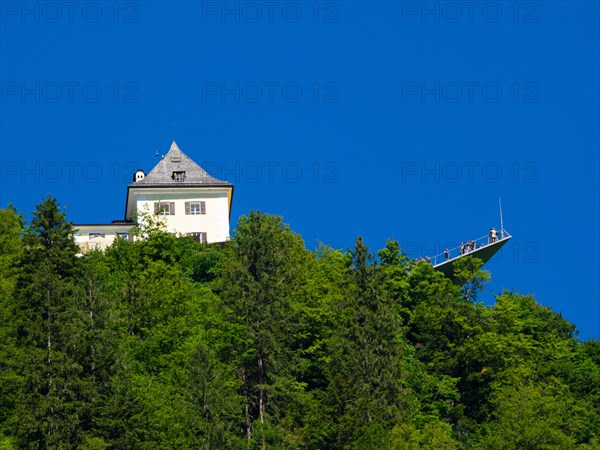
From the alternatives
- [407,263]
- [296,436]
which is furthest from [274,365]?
[407,263]

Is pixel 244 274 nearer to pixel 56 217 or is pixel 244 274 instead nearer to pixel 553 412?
pixel 56 217

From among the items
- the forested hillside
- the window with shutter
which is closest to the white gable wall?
the window with shutter

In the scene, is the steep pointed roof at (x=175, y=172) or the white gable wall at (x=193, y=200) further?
the steep pointed roof at (x=175, y=172)

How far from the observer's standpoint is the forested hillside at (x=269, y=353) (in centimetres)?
7856

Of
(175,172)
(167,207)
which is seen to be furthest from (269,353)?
(175,172)

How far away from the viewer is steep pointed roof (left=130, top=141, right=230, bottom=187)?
125875 mm

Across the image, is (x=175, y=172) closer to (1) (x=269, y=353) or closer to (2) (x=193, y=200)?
(2) (x=193, y=200)

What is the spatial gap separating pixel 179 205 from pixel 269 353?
39150mm

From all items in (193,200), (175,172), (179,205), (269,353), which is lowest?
(269,353)

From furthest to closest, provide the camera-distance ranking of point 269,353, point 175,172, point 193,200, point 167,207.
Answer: point 175,172, point 193,200, point 167,207, point 269,353

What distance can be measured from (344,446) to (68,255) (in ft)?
68.2

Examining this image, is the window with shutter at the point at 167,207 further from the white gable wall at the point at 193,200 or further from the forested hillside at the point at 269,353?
the forested hillside at the point at 269,353

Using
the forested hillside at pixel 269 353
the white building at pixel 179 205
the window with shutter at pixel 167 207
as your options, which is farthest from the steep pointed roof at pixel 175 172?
the forested hillside at pixel 269 353

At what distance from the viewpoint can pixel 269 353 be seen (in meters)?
86.3
